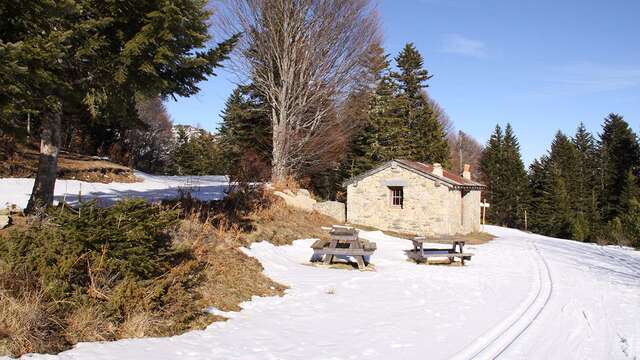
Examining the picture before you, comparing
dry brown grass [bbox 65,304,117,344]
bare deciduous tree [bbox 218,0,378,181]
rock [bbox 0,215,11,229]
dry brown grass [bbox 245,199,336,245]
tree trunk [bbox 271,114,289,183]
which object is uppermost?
bare deciduous tree [bbox 218,0,378,181]

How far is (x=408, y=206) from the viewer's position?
22438 millimetres

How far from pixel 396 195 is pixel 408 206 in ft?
3.59

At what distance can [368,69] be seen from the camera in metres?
23.5

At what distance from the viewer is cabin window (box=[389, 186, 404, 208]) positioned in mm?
23156

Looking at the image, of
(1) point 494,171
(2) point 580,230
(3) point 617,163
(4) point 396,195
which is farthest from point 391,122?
(3) point 617,163

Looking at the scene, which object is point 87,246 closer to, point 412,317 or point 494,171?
point 412,317

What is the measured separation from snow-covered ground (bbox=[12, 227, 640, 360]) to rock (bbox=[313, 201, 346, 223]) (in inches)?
364

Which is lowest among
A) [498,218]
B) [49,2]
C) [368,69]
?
[498,218]

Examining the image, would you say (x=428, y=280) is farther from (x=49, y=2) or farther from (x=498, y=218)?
(x=498, y=218)

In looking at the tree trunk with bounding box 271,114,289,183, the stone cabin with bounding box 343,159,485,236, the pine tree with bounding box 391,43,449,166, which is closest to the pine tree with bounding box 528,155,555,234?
the pine tree with bounding box 391,43,449,166

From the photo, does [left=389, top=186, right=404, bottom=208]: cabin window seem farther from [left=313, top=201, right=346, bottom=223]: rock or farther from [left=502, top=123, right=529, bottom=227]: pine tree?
[left=502, top=123, right=529, bottom=227]: pine tree

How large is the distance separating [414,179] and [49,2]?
19144mm

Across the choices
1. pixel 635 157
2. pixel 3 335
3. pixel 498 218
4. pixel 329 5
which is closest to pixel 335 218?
pixel 329 5

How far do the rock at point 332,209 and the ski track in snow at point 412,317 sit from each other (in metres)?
8.80
